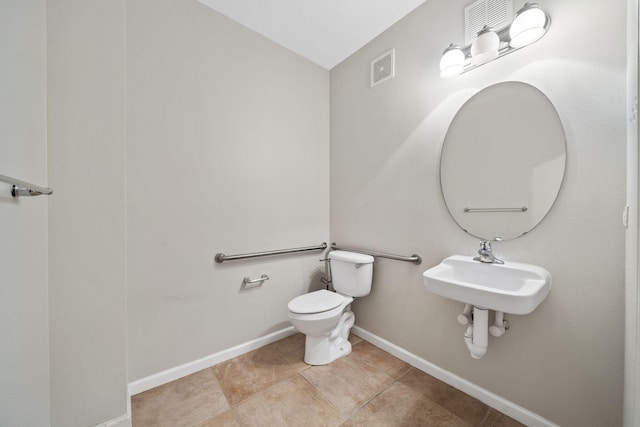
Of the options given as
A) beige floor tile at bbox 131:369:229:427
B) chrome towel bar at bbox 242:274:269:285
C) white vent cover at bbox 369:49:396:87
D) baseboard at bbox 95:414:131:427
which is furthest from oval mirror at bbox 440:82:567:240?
baseboard at bbox 95:414:131:427

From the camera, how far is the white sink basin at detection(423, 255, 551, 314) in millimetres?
961

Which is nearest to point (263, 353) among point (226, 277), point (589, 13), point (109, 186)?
point (226, 277)

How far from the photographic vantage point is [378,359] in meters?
1.73

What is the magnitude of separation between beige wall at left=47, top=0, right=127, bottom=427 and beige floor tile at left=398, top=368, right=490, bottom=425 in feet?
5.38

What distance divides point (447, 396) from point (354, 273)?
910mm

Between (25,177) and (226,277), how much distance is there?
113cm

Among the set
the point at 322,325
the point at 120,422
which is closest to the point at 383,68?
the point at 322,325

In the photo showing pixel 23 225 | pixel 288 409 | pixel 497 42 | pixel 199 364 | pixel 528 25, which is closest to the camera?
pixel 23 225

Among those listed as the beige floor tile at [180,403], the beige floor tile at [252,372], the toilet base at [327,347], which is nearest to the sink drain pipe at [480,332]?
the toilet base at [327,347]

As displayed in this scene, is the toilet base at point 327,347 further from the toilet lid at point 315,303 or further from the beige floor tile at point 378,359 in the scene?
the toilet lid at point 315,303

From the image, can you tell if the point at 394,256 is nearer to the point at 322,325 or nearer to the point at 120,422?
the point at 322,325

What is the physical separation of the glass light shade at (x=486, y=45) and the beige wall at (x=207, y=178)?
1.32 m

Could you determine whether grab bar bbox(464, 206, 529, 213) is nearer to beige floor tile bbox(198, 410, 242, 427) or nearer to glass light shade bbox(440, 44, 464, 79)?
glass light shade bbox(440, 44, 464, 79)

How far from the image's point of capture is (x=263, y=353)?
1.81m
